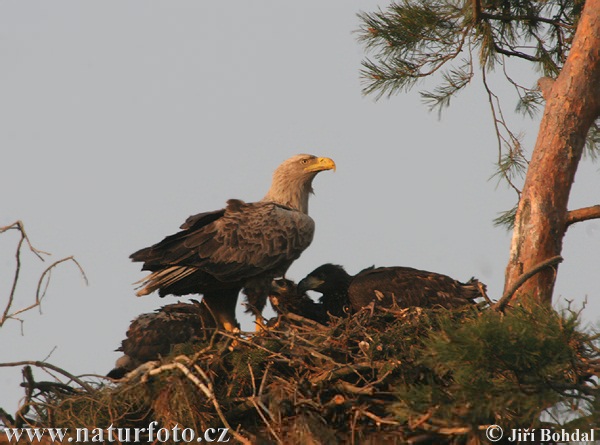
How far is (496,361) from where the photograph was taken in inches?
201

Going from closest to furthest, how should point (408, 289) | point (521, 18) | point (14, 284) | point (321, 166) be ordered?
point (14, 284) < point (408, 289) < point (521, 18) < point (321, 166)

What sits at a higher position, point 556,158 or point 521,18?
point 521,18

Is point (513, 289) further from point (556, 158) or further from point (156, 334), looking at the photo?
point (156, 334)

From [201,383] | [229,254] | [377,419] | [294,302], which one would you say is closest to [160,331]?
[229,254]

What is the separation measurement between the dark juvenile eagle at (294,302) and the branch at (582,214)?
87.8 inches

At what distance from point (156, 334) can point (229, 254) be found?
0.89 m

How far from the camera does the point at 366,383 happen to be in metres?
6.25

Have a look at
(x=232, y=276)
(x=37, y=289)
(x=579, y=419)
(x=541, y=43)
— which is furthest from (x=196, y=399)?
(x=541, y=43)

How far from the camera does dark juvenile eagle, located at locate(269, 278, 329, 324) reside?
8203 millimetres

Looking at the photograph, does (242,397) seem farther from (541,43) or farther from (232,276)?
(541,43)

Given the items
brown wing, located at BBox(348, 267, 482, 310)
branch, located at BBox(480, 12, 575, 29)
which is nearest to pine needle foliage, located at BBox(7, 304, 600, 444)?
brown wing, located at BBox(348, 267, 482, 310)

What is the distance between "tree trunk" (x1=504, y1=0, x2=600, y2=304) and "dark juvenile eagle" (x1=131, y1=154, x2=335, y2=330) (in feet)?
6.53

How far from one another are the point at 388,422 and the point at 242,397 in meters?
1.07

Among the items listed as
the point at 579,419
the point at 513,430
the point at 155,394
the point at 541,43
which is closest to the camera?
the point at 579,419
